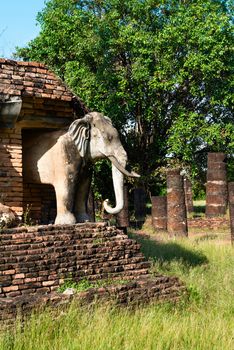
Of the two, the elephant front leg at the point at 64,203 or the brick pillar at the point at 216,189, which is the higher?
the brick pillar at the point at 216,189

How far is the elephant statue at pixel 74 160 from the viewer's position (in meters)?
7.20

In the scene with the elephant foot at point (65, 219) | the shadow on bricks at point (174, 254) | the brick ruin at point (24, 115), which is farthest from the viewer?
the shadow on bricks at point (174, 254)

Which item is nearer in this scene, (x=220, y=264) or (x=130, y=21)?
(x=220, y=264)

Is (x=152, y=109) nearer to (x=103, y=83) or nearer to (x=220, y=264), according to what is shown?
(x=103, y=83)

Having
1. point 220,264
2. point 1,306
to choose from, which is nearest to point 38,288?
point 1,306

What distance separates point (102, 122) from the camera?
292 inches

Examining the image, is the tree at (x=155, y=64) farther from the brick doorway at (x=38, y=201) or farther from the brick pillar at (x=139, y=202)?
the brick doorway at (x=38, y=201)

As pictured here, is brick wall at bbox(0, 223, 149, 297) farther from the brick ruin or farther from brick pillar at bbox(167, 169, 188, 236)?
brick pillar at bbox(167, 169, 188, 236)

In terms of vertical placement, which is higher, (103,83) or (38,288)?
(103,83)

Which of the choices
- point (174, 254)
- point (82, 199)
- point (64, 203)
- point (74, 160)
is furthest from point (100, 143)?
point (174, 254)

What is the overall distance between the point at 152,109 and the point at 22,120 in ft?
45.0

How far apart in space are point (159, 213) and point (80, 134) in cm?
1236

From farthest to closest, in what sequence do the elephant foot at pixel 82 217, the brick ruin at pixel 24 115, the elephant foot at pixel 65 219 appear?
1. the elephant foot at pixel 82 217
2. the elephant foot at pixel 65 219
3. the brick ruin at pixel 24 115

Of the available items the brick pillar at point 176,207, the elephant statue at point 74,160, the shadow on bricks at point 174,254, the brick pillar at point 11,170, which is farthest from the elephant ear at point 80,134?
the brick pillar at point 176,207
